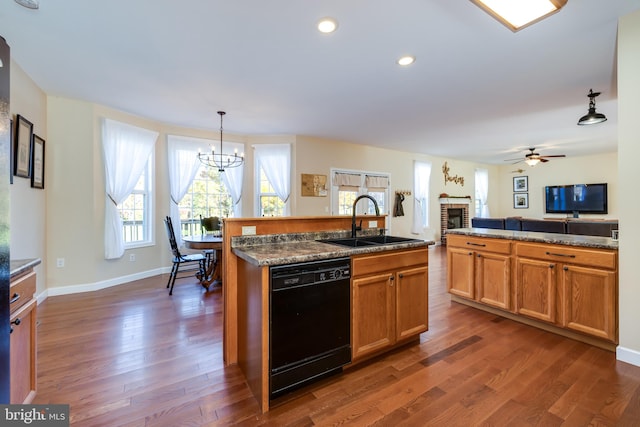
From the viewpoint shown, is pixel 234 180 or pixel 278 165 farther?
pixel 278 165

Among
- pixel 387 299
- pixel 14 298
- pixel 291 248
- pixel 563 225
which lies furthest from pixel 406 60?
pixel 563 225

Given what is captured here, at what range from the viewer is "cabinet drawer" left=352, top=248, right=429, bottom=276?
1985mm

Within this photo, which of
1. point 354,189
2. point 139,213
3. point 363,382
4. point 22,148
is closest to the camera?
point 363,382

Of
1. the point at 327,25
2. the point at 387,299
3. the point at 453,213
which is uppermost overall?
the point at 327,25

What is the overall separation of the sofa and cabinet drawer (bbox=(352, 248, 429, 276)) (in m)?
4.60

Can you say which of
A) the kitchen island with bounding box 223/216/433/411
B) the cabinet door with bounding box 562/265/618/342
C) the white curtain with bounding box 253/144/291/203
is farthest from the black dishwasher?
the white curtain with bounding box 253/144/291/203

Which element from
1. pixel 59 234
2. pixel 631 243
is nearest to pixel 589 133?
pixel 631 243

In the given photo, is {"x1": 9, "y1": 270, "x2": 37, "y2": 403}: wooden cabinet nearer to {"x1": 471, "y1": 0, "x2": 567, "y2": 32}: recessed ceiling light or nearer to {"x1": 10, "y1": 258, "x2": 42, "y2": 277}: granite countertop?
{"x1": 10, "y1": 258, "x2": 42, "y2": 277}: granite countertop

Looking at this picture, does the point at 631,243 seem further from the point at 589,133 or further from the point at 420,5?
the point at 589,133

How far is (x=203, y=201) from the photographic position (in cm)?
532

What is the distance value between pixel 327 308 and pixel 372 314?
437mm

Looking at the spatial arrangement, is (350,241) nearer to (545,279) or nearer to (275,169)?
(545,279)

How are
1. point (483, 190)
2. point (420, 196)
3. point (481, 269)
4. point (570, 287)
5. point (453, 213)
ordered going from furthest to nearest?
point (483, 190) < point (453, 213) < point (420, 196) < point (481, 269) < point (570, 287)

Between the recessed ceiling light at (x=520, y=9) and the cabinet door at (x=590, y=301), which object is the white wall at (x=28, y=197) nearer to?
the recessed ceiling light at (x=520, y=9)
